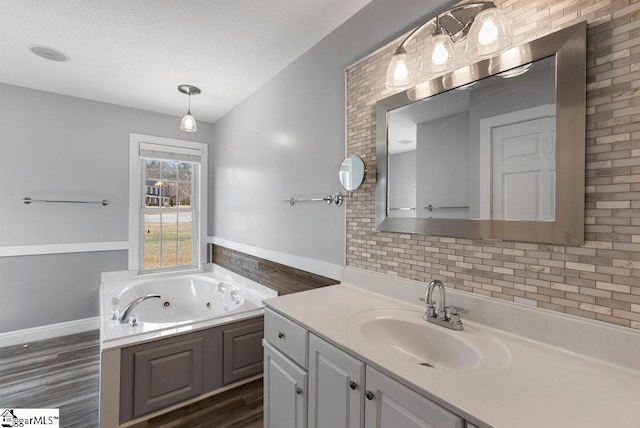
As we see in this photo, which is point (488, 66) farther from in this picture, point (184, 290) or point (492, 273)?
point (184, 290)

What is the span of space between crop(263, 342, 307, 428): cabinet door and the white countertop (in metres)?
0.33

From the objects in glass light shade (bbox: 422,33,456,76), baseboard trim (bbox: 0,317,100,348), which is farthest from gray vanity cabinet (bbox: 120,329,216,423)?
glass light shade (bbox: 422,33,456,76)

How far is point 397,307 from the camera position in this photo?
4.74ft

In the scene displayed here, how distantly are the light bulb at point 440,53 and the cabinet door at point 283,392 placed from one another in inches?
57.8

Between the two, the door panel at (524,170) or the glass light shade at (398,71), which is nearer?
the door panel at (524,170)

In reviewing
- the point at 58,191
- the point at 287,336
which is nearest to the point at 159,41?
the point at 58,191

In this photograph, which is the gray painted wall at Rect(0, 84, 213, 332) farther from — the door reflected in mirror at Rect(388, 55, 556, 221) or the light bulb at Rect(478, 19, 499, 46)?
the light bulb at Rect(478, 19, 499, 46)

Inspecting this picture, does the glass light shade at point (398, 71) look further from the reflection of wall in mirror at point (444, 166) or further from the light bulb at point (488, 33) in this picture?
the light bulb at point (488, 33)

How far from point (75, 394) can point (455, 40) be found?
325 cm

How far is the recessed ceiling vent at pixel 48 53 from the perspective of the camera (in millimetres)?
2203

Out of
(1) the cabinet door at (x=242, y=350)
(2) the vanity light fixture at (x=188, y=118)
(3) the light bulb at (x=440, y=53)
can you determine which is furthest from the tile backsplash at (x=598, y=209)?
(2) the vanity light fixture at (x=188, y=118)

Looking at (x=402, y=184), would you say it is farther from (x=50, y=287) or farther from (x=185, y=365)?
(x=50, y=287)

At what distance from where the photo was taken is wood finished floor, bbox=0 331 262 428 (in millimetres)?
1883

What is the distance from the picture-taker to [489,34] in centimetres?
110
